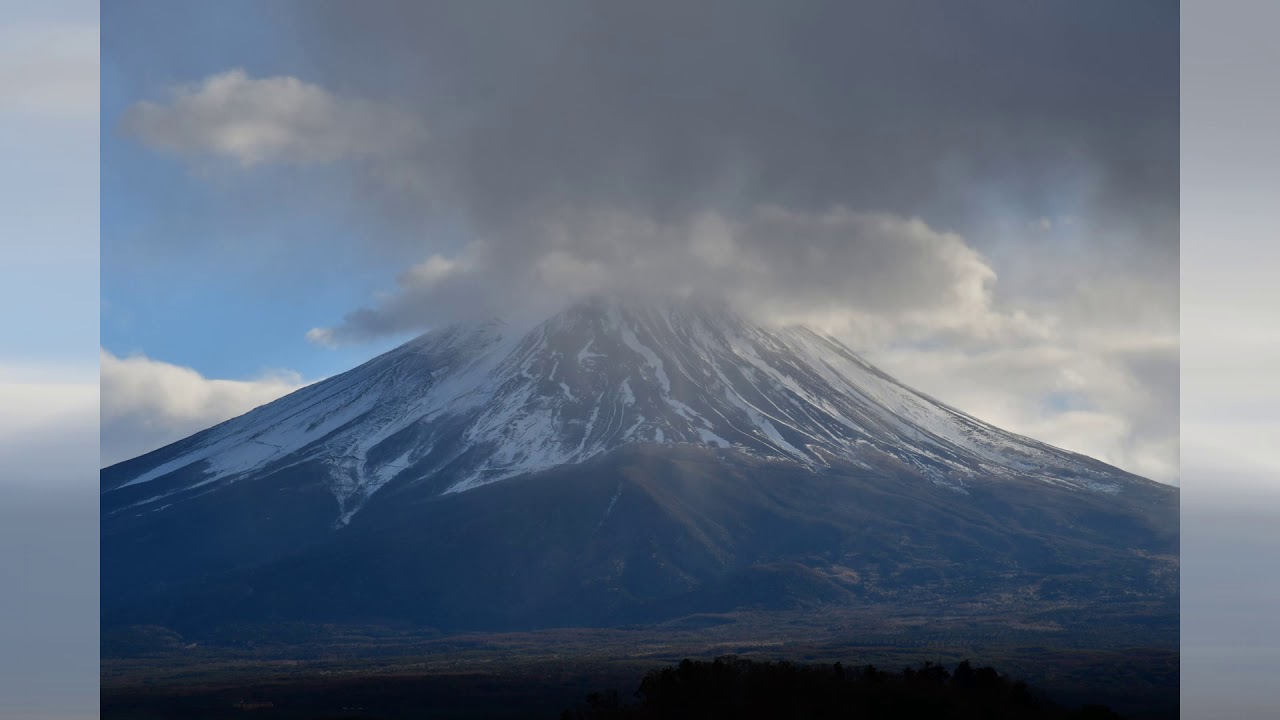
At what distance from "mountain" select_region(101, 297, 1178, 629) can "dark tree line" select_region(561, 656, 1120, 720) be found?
228ft

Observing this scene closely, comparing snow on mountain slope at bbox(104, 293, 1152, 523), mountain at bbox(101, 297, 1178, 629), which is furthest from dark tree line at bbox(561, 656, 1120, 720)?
snow on mountain slope at bbox(104, 293, 1152, 523)

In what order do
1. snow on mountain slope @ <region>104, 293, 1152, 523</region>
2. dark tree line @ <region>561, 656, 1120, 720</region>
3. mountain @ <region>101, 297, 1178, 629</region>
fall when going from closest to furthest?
dark tree line @ <region>561, 656, 1120, 720</region>
mountain @ <region>101, 297, 1178, 629</region>
snow on mountain slope @ <region>104, 293, 1152, 523</region>

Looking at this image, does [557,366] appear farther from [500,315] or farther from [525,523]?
[525,523]

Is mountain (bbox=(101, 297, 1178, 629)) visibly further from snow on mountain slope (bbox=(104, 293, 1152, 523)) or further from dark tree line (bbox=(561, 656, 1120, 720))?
dark tree line (bbox=(561, 656, 1120, 720))

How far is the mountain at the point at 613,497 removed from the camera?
98938mm

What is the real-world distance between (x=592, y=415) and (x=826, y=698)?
108m

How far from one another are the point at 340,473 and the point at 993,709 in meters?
108

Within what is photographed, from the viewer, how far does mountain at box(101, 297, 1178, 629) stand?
98938mm

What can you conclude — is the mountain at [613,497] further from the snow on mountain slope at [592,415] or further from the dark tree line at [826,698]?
the dark tree line at [826,698]

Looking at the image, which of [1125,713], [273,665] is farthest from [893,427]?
[1125,713]

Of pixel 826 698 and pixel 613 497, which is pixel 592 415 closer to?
pixel 613 497

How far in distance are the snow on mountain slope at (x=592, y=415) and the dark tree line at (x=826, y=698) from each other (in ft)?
313

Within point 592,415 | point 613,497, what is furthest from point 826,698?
point 592,415

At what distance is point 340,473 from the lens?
122 metres
